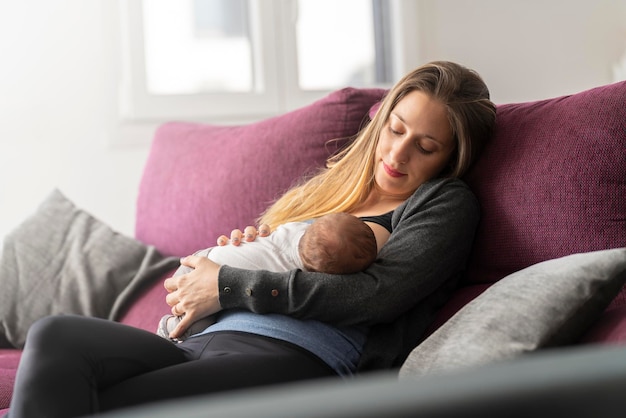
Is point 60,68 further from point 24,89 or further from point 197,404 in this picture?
point 197,404

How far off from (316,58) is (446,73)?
1933 mm

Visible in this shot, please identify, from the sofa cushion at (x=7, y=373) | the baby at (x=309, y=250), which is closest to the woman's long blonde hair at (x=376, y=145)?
the baby at (x=309, y=250)

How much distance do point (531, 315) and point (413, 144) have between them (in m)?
0.57

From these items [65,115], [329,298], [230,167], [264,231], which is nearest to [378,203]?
[264,231]

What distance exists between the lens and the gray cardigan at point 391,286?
4.73 feet

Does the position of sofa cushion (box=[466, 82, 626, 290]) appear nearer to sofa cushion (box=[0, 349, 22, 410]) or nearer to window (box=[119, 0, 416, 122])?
sofa cushion (box=[0, 349, 22, 410])

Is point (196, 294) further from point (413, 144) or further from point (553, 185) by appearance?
point (553, 185)

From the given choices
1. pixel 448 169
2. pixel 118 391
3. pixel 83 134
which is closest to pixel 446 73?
pixel 448 169

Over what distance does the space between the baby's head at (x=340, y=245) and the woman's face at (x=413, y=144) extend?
20 cm

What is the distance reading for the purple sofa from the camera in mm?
1436

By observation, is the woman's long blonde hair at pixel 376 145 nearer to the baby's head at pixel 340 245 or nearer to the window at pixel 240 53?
the baby's head at pixel 340 245

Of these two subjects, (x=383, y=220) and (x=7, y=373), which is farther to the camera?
(x=7, y=373)

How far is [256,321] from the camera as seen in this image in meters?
1.48

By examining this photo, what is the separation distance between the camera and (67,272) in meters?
2.21
